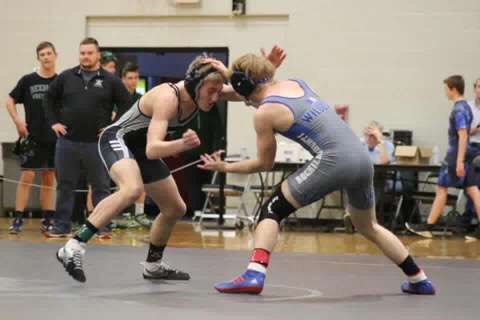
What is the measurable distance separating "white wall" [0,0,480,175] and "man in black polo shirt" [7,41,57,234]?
3.45 m

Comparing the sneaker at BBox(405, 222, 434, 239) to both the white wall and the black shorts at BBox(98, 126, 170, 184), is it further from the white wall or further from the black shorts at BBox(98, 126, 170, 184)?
the black shorts at BBox(98, 126, 170, 184)

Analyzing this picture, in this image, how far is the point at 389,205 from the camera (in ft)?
33.9

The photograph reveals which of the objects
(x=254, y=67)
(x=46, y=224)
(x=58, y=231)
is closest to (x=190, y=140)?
(x=254, y=67)

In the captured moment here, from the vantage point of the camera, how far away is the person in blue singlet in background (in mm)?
4207

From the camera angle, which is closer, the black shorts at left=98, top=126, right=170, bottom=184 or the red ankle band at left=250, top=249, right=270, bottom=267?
the red ankle band at left=250, top=249, right=270, bottom=267

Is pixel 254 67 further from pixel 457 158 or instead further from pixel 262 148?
pixel 457 158

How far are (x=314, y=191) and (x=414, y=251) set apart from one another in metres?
3.29

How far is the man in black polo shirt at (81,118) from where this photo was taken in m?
7.39

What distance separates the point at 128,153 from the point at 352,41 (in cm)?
670

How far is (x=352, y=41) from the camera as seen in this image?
36.0ft

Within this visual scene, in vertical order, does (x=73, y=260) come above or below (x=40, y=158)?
below

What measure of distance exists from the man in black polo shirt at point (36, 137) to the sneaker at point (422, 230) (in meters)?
3.50

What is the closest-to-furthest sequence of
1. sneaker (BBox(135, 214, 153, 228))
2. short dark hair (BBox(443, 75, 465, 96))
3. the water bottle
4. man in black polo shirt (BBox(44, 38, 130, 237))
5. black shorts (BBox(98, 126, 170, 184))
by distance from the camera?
black shorts (BBox(98, 126, 170, 184)), man in black polo shirt (BBox(44, 38, 130, 237)), short dark hair (BBox(443, 75, 465, 96)), sneaker (BBox(135, 214, 153, 228)), the water bottle

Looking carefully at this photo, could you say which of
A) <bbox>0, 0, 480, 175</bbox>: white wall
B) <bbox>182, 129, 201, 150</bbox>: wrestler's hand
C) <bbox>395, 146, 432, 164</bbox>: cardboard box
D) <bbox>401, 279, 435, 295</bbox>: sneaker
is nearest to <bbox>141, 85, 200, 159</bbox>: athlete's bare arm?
<bbox>182, 129, 201, 150</bbox>: wrestler's hand
